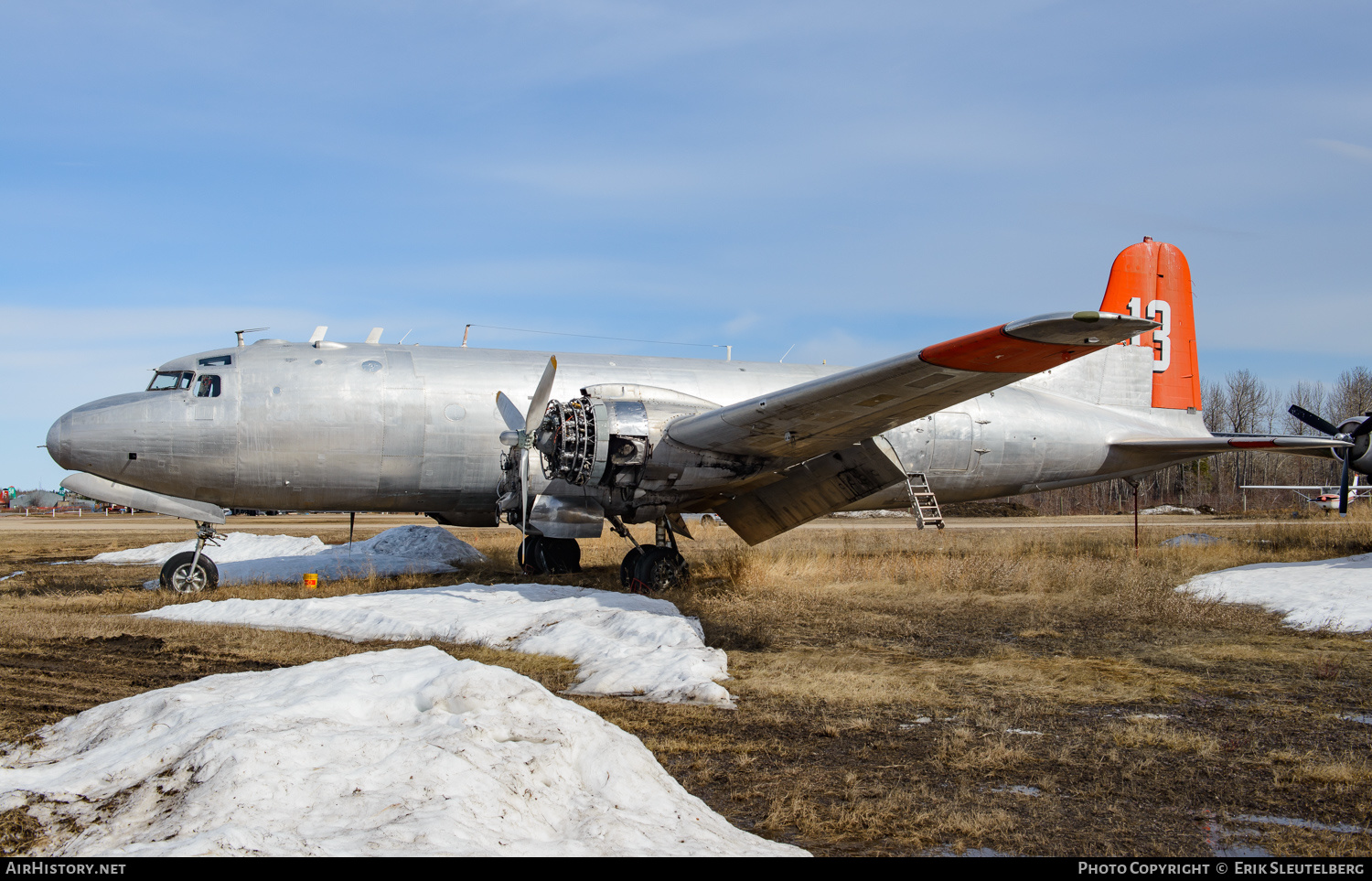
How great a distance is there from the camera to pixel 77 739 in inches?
231

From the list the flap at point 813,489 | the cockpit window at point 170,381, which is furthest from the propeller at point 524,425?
the cockpit window at point 170,381

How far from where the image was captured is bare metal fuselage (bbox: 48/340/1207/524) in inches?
596

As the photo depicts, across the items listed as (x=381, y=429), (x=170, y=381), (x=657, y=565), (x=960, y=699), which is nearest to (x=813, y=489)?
(x=657, y=565)

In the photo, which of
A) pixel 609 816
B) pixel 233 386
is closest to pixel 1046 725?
pixel 609 816

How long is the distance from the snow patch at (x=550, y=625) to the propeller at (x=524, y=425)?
1.49 metres

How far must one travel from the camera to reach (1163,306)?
2056 centimetres

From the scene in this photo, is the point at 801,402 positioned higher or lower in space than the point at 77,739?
higher

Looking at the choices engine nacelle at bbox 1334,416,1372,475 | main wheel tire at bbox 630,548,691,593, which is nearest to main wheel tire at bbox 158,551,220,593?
main wheel tire at bbox 630,548,691,593

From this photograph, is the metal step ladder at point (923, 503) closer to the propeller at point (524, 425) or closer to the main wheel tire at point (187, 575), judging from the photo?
the propeller at point (524, 425)

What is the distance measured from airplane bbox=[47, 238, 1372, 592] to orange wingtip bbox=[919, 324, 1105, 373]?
0.33 m

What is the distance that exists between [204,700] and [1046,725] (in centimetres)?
626

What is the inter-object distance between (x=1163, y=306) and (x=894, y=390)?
41.1ft

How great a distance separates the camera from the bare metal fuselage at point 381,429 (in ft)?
49.7

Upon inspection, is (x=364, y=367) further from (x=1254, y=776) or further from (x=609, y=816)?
(x=1254, y=776)
